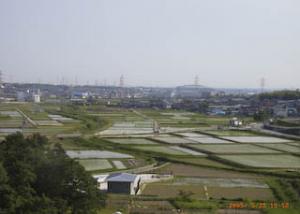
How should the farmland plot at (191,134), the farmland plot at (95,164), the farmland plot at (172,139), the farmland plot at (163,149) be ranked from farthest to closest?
the farmland plot at (191,134) < the farmland plot at (172,139) < the farmland plot at (163,149) < the farmland plot at (95,164)

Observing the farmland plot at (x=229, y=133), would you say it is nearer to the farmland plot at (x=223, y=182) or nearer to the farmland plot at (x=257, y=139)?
the farmland plot at (x=257, y=139)

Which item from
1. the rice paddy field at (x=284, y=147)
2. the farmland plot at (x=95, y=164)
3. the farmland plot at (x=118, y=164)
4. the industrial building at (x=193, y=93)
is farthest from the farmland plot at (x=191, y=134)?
the industrial building at (x=193, y=93)

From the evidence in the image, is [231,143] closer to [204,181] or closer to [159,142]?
[159,142]

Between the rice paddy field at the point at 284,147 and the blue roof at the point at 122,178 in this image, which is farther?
the rice paddy field at the point at 284,147

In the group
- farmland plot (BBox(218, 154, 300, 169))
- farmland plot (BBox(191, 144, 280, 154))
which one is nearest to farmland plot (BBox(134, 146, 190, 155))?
farmland plot (BBox(191, 144, 280, 154))

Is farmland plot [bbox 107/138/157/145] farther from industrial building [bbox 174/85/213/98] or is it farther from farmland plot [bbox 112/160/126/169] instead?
industrial building [bbox 174/85/213/98]

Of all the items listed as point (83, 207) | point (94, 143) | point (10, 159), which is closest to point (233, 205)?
point (83, 207)
